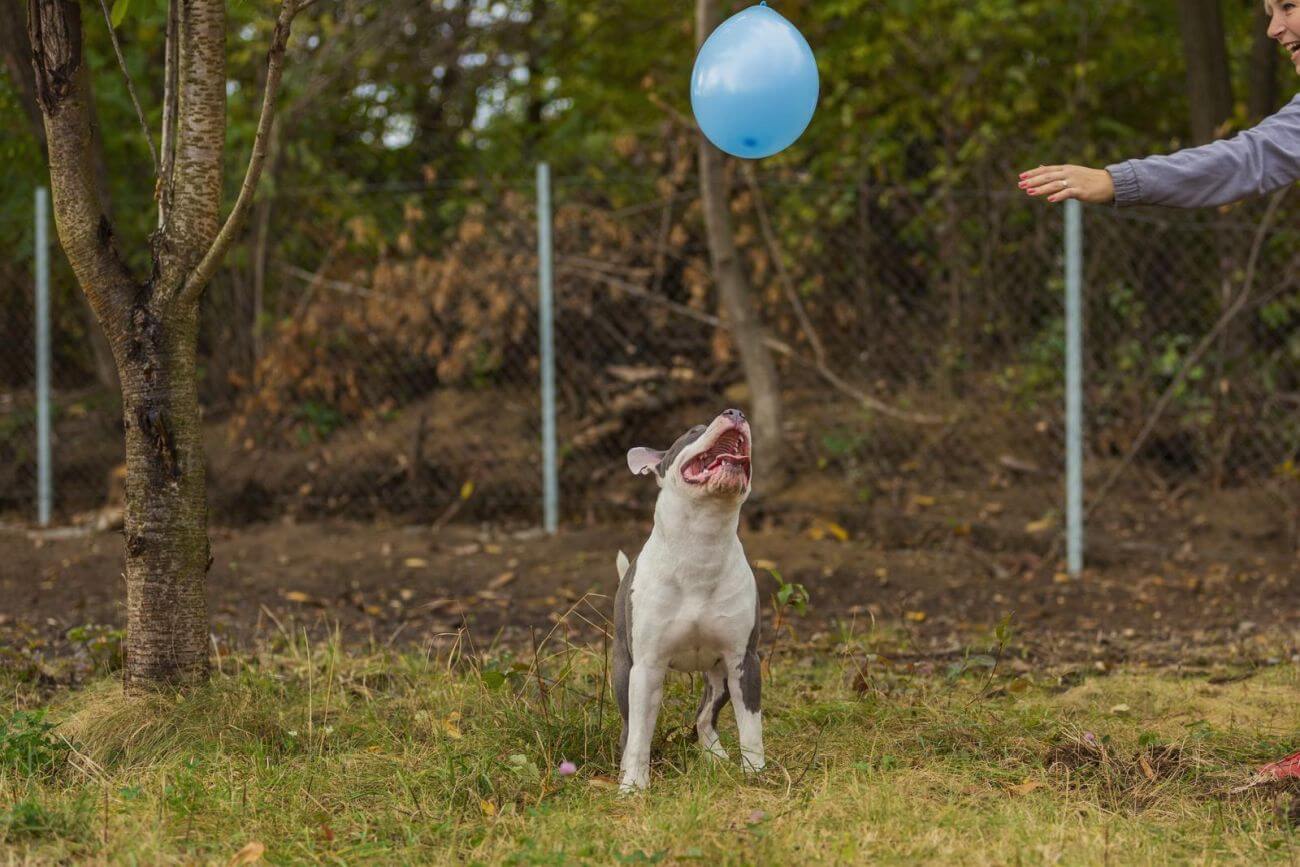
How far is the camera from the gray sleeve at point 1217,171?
338 cm

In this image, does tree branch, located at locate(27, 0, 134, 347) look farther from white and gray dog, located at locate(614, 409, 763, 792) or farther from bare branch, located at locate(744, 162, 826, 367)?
bare branch, located at locate(744, 162, 826, 367)

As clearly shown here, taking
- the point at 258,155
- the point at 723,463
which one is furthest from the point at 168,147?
the point at 723,463

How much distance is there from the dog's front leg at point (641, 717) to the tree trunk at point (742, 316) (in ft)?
14.6

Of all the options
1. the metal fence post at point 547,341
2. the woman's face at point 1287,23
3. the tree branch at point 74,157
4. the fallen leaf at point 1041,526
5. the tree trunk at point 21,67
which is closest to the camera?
the woman's face at point 1287,23

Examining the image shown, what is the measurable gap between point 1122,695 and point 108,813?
328 centimetres

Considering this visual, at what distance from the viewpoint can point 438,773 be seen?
3514 mm

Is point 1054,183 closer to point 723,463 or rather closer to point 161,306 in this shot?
point 723,463

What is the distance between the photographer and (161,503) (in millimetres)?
4027

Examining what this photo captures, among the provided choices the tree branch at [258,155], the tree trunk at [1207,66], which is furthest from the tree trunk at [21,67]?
the tree trunk at [1207,66]

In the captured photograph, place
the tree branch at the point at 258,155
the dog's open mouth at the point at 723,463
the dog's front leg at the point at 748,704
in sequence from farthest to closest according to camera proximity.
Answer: the tree branch at the point at 258,155 → the dog's front leg at the point at 748,704 → the dog's open mouth at the point at 723,463

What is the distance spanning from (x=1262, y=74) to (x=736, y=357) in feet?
12.6

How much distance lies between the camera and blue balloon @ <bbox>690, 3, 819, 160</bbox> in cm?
386

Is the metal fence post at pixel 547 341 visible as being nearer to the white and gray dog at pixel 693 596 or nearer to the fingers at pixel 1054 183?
the white and gray dog at pixel 693 596

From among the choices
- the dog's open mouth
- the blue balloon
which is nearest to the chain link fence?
the blue balloon
